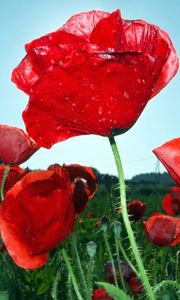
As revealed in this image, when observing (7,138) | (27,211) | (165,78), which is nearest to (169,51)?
(165,78)

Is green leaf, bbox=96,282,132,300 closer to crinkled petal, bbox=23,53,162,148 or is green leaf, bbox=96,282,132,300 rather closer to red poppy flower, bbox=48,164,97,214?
crinkled petal, bbox=23,53,162,148

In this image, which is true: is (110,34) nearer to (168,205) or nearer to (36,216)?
(36,216)

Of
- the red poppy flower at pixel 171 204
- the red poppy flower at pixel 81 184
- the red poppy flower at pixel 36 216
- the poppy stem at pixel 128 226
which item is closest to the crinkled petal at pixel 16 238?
the red poppy flower at pixel 36 216

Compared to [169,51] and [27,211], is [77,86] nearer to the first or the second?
[169,51]

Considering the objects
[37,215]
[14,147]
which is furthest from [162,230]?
[37,215]

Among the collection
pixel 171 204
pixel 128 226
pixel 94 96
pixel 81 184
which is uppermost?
pixel 94 96

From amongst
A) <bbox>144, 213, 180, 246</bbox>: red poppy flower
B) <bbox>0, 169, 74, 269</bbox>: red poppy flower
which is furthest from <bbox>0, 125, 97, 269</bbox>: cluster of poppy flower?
<bbox>144, 213, 180, 246</bbox>: red poppy flower

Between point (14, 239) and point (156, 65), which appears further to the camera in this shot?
point (14, 239)
